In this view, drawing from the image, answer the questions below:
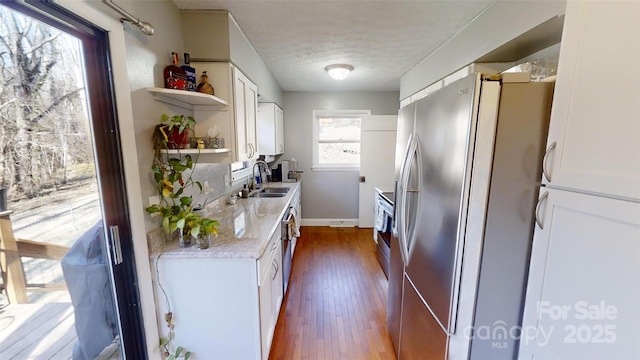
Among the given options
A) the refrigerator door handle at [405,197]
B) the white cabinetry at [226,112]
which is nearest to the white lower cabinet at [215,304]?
the white cabinetry at [226,112]

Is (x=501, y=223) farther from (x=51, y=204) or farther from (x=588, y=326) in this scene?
(x=51, y=204)

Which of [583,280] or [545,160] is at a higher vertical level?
[545,160]

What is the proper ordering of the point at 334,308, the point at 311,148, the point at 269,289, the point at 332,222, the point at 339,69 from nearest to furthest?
the point at 269,289 < the point at 334,308 < the point at 339,69 < the point at 311,148 < the point at 332,222

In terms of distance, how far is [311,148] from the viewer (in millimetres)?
4461

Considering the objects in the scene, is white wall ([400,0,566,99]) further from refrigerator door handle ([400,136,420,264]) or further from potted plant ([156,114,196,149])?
potted plant ([156,114,196,149])

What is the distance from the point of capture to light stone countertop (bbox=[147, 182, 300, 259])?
1.36 metres

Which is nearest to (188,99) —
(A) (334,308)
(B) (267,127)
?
(B) (267,127)

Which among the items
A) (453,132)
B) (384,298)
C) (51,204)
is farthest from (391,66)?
(51,204)

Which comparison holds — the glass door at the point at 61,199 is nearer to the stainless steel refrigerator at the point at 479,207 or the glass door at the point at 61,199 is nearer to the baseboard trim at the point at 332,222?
the stainless steel refrigerator at the point at 479,207

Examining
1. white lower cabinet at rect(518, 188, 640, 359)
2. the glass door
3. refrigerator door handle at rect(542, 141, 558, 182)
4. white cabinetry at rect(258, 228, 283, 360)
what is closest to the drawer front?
white cabinetry at rect(258, 228, 283, 360)

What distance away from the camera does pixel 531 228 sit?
1.03 metres

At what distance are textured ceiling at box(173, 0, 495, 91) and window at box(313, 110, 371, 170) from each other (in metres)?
1.45

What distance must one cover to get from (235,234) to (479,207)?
4.49ft

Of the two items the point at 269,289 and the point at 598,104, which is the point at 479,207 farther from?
→ the point at 269,289
